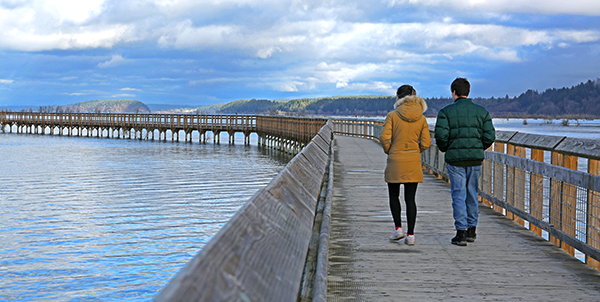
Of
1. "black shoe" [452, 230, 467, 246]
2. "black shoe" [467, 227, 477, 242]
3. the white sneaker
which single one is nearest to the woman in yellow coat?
the white sneaker

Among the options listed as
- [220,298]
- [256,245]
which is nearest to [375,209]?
[256,245]

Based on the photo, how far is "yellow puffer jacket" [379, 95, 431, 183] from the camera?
538 cm

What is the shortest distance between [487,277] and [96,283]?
6.80 meters

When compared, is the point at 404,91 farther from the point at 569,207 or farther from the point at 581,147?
the point at 569,207

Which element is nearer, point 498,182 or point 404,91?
point 404,91

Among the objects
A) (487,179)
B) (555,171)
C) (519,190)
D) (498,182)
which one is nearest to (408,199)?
(555,171)

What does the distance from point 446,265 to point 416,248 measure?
70cm

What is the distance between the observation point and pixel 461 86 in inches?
218

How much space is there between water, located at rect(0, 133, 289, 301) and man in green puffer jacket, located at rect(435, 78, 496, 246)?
509 centimetres

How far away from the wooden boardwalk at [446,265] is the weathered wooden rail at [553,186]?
0.64 feet

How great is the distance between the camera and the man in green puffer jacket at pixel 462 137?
5504mm

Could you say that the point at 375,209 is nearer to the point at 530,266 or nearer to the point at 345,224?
the point at 345,224

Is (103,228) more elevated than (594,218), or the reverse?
(594,218)

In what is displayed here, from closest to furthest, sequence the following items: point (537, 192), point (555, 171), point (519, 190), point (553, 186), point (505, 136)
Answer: point (555, 171)
point (553, 186)
point (537, 192)
point (519, 190)
point (505, 136)
